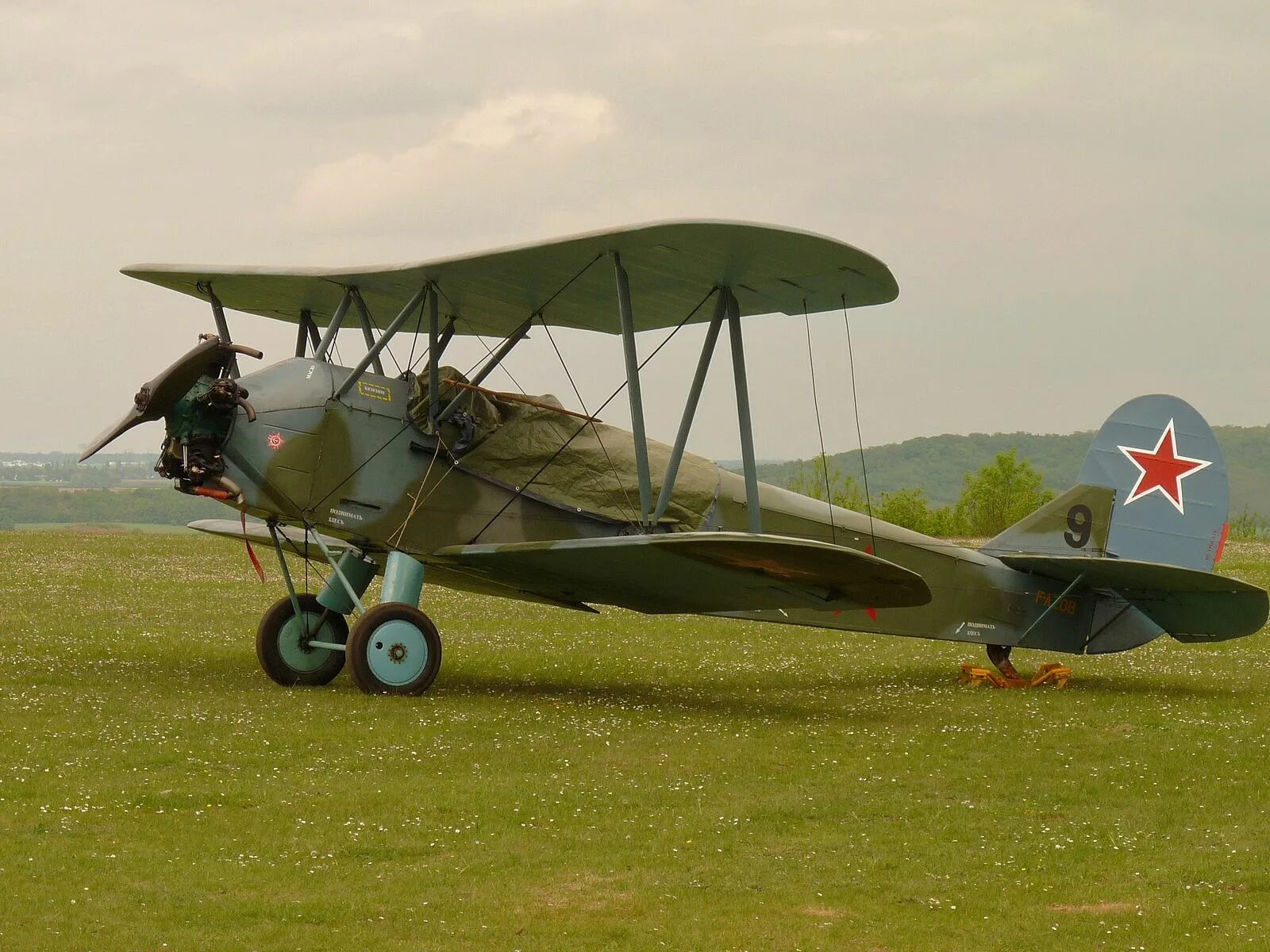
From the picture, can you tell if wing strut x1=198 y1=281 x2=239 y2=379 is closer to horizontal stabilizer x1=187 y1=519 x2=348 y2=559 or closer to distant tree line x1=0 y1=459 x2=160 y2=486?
horizontal stabilizer x1=187 y1=519 x2=348 y2=559

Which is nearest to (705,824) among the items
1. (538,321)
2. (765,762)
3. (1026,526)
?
(765,762)

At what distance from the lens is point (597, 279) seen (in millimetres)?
11828

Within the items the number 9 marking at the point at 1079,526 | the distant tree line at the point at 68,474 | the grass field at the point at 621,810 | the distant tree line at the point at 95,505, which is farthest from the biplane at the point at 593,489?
the distant tree line at the point at 68,474

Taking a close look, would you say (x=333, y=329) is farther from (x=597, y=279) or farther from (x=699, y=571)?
(x=699, y=571)

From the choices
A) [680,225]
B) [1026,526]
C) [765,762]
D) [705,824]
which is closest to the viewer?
[705,824]

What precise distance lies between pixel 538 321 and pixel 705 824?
21.6ft

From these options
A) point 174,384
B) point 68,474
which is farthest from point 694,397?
point 68,474

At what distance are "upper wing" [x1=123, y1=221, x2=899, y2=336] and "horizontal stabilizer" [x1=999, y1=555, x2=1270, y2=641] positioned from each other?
350 cm

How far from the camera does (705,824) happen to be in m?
7.31

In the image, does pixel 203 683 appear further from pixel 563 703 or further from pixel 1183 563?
pixel 1183 563

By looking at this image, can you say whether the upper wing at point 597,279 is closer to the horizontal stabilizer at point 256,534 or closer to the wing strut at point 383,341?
the wing strut at point 383,341

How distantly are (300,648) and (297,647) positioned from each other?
36 millimetres

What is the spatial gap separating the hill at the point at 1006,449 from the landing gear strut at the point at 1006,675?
106m

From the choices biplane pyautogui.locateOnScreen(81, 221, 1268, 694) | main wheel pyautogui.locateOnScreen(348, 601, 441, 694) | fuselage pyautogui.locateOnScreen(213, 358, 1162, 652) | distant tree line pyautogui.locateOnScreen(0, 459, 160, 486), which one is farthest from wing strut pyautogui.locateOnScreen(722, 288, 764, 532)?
distant tree line pyautogui.locateOnScreen(0, 459, 160, 486)
